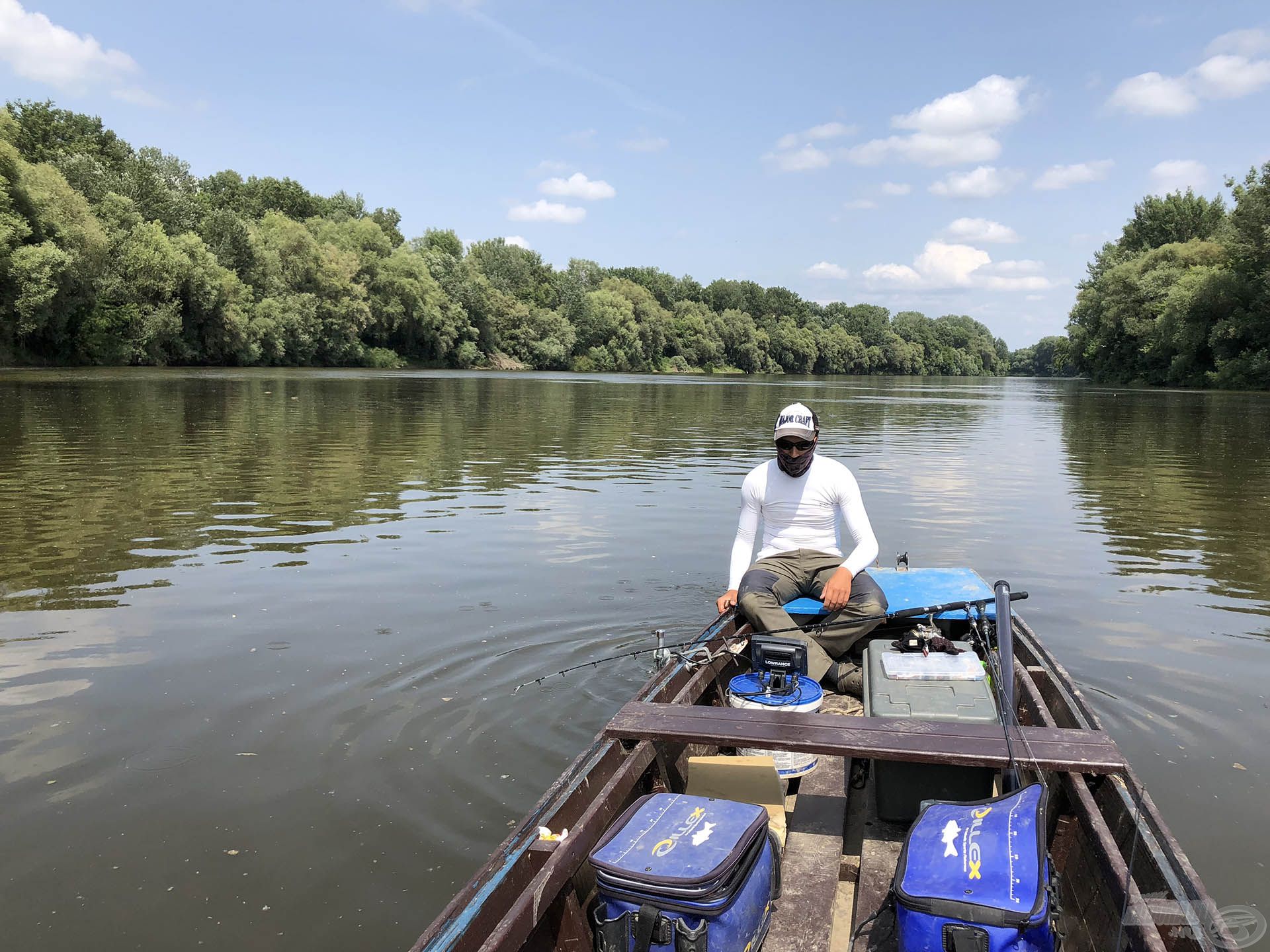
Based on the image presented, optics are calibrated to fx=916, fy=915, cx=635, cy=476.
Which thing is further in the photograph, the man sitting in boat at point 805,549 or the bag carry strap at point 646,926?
the man sitting in boat at point 805,549

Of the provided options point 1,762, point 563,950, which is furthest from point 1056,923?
point 1,762

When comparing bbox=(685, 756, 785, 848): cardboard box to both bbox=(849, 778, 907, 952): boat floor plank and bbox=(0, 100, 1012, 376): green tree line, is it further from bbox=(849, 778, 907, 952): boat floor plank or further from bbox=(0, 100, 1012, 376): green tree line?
bbox=(0, 100, 1012, 376): green tree line

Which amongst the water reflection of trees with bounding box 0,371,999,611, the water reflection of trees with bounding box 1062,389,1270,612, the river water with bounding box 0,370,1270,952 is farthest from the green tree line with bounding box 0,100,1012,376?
the water reflection of trees with bounding box 1062,389,1270,612

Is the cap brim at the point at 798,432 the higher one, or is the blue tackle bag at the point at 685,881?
the cap brim at the point at 798,432

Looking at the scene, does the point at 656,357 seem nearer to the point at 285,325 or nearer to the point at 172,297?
the point at 285,325

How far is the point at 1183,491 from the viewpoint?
1656 cm

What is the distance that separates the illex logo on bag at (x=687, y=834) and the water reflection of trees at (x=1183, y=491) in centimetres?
879

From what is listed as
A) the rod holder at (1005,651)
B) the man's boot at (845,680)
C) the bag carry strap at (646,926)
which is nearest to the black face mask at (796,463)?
the man's boot at (845,680)

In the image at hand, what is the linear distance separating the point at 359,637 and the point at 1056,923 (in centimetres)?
591

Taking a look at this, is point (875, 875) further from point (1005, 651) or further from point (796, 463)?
point (796, 463)

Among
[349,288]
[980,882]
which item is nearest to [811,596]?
[980,882]

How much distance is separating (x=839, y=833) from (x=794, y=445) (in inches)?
116

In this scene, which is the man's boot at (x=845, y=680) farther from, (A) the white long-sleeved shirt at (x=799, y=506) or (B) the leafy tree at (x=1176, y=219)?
(B) the leafy tree at (x=1176, y=219)

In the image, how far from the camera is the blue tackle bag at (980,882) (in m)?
2.85
